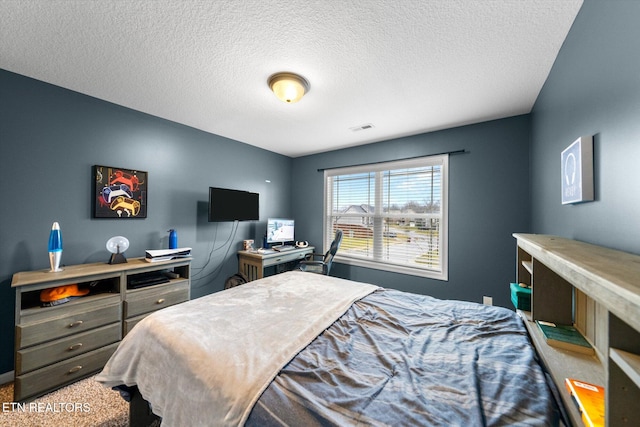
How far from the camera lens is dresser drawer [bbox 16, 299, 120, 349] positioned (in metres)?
1.66

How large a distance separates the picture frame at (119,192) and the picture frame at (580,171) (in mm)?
3638

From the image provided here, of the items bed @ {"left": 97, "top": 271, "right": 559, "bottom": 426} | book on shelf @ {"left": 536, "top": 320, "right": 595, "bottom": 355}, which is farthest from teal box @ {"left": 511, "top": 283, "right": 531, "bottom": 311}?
book on shelf @ {"left": 536, "top": 320, "right": 595, "bottom": 355}

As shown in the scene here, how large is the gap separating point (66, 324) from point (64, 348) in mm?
182

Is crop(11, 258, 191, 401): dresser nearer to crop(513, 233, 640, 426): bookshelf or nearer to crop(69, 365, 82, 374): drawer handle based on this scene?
crop(69, 365, 82, 374): drawer handle

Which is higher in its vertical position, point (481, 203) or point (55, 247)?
point (481, 203)

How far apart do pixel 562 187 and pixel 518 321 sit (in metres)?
0.92

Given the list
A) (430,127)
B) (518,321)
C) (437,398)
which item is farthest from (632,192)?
(430,127)

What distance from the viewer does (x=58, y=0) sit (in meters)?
1.26

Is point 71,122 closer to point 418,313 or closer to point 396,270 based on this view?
point 418,313

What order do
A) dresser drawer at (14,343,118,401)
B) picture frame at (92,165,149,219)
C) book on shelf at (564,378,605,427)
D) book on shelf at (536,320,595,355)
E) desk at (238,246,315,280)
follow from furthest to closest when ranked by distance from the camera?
desk at (238,246,315,280) < picture frame at (92,165,149,219) < dresser drawer at (14,343,118,401) < book on shelf at (536,320,595,355) < book on shelf at (564,378,605,427)

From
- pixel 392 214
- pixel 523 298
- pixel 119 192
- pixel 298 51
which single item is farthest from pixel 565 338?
pixel 119 192

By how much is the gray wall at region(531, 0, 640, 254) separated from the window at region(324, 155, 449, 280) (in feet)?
4.93

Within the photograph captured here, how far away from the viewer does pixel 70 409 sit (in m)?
1.63

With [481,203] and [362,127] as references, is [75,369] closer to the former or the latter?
[362,127]
